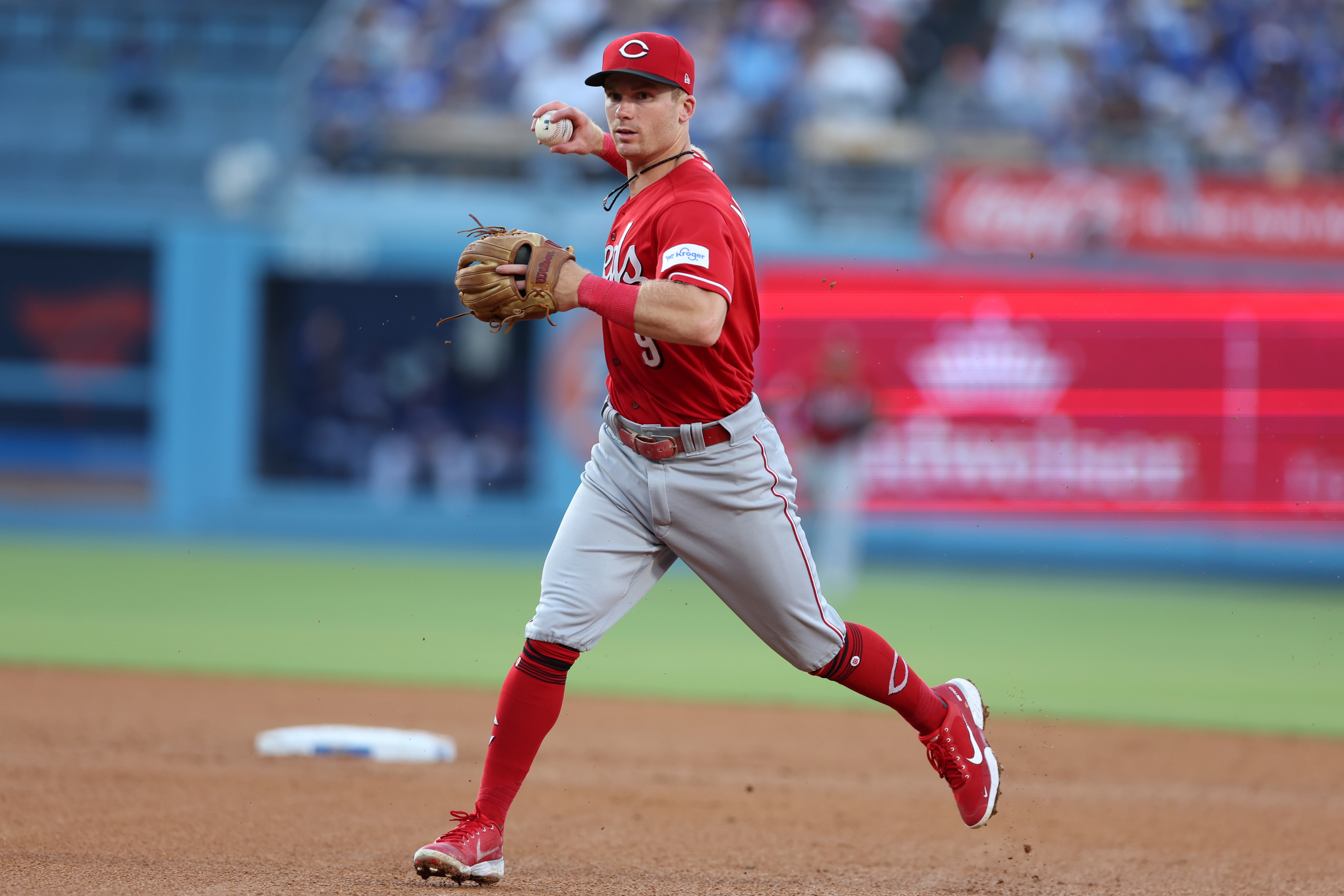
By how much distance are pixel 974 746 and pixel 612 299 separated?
1.61 m

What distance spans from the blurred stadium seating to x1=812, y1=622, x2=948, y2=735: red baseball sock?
8404 millimetres

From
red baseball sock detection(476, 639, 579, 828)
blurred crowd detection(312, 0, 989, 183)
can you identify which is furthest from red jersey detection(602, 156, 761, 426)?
blurred crowd detection(312, 0, 989, 183)

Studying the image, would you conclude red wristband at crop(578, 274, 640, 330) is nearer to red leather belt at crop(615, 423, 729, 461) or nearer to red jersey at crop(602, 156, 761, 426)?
red jersey at crop(602, 156, 761, 426)

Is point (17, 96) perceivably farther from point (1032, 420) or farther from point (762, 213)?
point (1032, 420)

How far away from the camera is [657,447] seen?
3.55 meters

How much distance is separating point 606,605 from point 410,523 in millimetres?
10556

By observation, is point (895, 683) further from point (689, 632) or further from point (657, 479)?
point (689, 632)

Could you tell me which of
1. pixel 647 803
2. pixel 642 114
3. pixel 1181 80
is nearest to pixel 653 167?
pixel 642 114

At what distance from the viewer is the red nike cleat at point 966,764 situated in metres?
3.78

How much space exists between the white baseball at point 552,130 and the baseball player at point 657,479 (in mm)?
303

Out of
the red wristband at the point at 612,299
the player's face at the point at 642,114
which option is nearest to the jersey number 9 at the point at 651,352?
the red wristband at the point at 612,299

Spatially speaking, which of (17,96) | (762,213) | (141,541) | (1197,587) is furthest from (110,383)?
(1197,587)

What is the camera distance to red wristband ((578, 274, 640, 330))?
3.24 meters

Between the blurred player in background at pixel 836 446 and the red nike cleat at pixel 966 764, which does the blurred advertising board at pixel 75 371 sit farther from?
the red nike cleat at pixel 966 764
